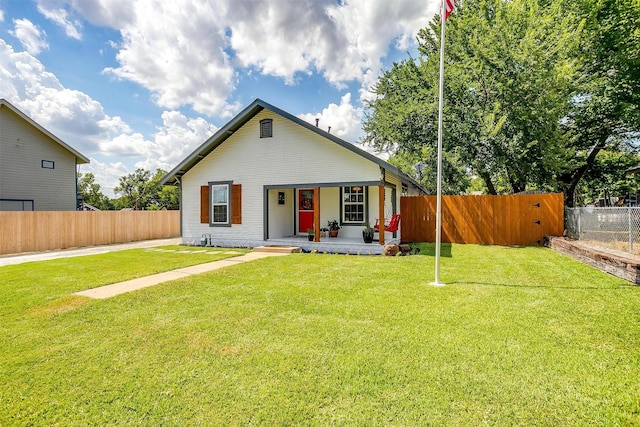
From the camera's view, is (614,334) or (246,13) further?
(246,13)

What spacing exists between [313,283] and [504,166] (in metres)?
11.3

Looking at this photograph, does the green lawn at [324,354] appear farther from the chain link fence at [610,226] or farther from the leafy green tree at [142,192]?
the leafy green tree at [142,192]

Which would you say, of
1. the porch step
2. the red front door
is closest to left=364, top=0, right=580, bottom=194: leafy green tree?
the red front door

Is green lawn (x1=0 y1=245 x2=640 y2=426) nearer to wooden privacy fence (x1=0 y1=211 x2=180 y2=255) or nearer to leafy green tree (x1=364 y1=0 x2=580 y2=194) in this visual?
wooden privacy fence (x1=0 y1=211 x2=180 y2=255)

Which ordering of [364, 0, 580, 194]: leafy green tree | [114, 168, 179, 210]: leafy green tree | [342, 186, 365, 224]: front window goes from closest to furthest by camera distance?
[342, 186, 365, 224]: front window
[364, 0, 580, 194]: leafy green tree
[114, 168, 179, 210]: leafy green tree

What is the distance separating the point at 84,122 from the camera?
18.2 meters

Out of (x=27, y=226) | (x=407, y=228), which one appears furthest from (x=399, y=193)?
(x=27, y=226)

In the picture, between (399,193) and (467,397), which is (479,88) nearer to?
(399,193)

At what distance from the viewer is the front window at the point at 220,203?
12.2m

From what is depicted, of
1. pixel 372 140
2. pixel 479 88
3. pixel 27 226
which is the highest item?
pixel 479 88

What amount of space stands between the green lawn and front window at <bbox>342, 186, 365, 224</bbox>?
20.8 feet

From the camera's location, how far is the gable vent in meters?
11.4

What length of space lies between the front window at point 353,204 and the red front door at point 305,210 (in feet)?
4.81

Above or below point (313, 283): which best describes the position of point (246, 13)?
above
